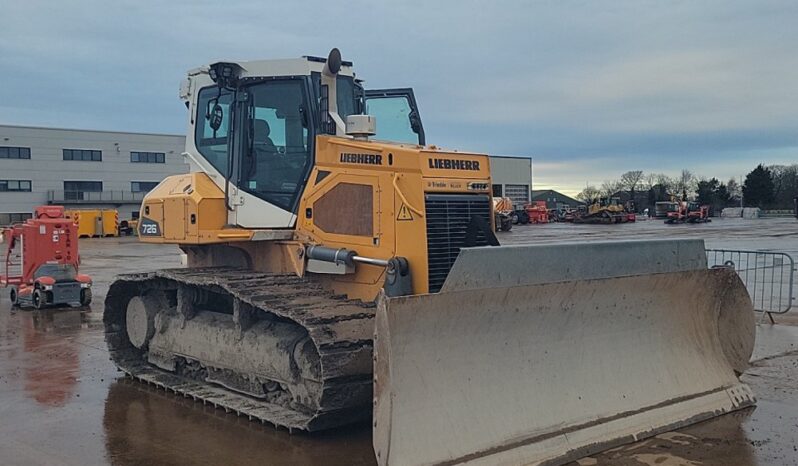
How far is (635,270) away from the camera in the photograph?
6.79m

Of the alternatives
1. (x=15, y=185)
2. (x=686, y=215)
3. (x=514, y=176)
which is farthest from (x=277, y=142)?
(x=514, y=176)

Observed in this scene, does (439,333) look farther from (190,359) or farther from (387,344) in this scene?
(190,359)

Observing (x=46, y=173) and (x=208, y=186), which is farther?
(x=46, y=173)

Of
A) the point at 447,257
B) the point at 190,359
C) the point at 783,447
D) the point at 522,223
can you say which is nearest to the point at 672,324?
the point at 783,447

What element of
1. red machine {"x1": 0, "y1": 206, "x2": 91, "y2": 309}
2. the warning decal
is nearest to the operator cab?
the warning decal

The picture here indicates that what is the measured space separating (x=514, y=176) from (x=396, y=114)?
244 feet

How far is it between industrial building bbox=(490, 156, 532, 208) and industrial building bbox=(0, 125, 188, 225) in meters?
32.6

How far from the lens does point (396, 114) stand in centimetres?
877

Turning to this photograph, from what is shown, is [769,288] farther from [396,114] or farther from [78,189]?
[78,189]

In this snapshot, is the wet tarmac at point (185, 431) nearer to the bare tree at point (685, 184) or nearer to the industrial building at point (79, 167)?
the industrial building at point (79, 167)

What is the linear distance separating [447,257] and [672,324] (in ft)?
7.20

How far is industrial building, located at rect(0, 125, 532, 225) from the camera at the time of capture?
5584cm

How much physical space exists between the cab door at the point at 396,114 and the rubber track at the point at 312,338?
2.05m

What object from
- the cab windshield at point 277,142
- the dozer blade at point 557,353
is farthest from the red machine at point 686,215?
Answer: the cab windshield at point 277,142
